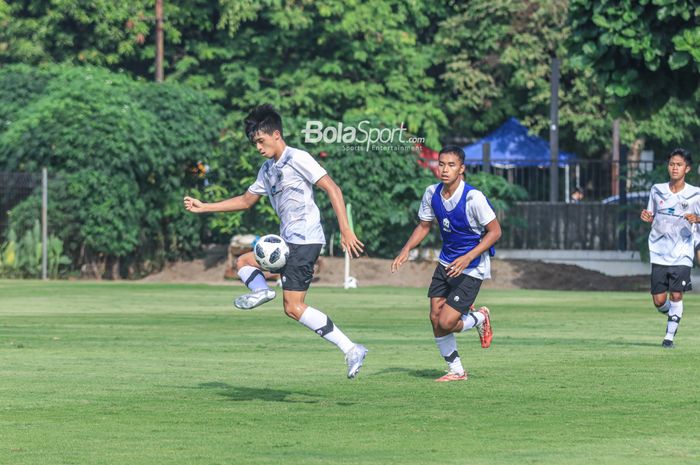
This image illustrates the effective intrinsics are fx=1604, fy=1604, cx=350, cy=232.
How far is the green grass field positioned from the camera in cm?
962

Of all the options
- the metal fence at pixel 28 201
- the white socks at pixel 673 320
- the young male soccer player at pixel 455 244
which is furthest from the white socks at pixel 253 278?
the metal fence at pixel 28 201

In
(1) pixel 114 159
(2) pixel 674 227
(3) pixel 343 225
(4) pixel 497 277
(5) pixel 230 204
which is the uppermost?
(1) pixel 114 159

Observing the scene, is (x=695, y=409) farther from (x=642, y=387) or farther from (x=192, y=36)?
(x=192, y=36)

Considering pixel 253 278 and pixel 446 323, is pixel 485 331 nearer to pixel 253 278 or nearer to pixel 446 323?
pixel 446 323

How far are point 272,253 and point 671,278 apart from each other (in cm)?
690

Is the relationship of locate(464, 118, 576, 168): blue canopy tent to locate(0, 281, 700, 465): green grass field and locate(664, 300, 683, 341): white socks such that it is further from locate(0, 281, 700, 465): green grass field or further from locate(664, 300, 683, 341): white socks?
locate(664, 300, 683, 341): white socks

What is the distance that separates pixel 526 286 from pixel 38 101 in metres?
12.4

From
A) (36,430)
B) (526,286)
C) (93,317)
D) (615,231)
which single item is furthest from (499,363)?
(615,231)

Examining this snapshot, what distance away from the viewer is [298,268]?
1253 cm

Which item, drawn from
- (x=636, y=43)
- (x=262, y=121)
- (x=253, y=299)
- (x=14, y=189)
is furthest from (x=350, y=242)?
(x=14, y=189)

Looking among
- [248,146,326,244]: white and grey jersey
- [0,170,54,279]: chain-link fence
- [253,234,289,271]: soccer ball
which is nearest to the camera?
[253,234,289,271]: soccer ball

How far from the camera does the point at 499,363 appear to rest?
1551cm

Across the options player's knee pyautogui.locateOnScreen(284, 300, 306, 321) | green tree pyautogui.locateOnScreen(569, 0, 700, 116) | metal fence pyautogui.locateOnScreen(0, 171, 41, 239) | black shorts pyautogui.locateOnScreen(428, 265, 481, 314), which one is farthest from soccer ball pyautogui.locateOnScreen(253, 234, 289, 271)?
metal fence pyautogui.locateOnScreen(0, 171, 41, 239)

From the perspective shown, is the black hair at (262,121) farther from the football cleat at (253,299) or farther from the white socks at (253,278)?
the football cleat at (253,299)
